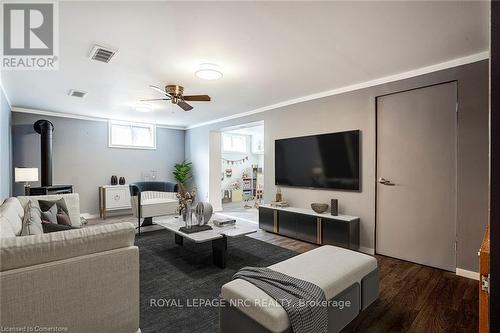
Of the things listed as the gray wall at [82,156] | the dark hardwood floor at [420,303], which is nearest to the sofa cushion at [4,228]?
the dark hardwood floor at [420,303]

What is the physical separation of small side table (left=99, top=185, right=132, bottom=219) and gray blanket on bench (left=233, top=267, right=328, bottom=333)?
527cm

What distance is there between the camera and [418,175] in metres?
3.04

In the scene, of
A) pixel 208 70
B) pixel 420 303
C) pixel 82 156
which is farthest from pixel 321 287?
pixel 82 156

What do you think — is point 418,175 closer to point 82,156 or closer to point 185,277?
point 185,277

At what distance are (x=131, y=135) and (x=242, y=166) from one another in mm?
3973

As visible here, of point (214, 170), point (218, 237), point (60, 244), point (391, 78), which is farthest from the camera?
point (214, 170)

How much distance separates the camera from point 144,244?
12.4 ft

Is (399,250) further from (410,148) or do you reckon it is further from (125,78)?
(125,78)

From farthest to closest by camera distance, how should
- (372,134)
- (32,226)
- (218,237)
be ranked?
(372,134)
(218,237)
(32,226)

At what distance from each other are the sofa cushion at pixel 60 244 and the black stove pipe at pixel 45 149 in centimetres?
446

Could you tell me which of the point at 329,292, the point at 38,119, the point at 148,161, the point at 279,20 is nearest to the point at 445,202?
the point at 329,292

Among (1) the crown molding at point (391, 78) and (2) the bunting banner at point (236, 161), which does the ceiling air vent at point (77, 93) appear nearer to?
(1) the crown molding at point (391, 78)

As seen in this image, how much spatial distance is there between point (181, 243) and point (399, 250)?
10.1ft

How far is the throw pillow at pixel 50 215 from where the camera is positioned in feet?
7.46
